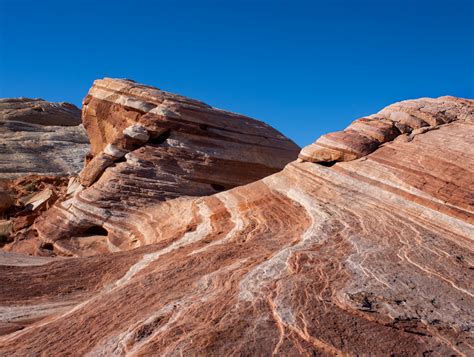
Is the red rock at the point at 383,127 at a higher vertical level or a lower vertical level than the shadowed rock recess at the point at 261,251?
higher

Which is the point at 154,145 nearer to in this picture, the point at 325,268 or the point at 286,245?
the point at 286,245

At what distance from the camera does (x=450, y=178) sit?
9.81m

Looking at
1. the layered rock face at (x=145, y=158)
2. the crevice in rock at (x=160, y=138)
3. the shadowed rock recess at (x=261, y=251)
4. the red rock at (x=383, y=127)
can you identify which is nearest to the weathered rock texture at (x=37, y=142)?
the layered rock face at (x=145, y=158)

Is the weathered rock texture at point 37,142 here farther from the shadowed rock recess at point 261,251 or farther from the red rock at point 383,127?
the red rock at point 383,127

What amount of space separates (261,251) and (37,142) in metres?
28.1

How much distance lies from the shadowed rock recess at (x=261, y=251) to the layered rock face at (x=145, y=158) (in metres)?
0.07

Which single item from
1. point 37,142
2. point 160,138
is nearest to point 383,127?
point 160,138

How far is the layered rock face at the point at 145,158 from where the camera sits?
14852mm

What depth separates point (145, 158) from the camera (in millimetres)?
16672

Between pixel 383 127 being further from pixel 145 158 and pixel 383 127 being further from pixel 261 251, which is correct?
pixel 145 158

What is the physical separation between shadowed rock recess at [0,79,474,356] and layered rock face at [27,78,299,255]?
0.07 m

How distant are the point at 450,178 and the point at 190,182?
8718 mm

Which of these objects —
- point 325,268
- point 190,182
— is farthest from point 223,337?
point 190,182

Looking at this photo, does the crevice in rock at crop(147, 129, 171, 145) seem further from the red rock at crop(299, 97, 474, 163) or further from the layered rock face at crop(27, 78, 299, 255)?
the red rock at crop(299, 97, 474, 163)
